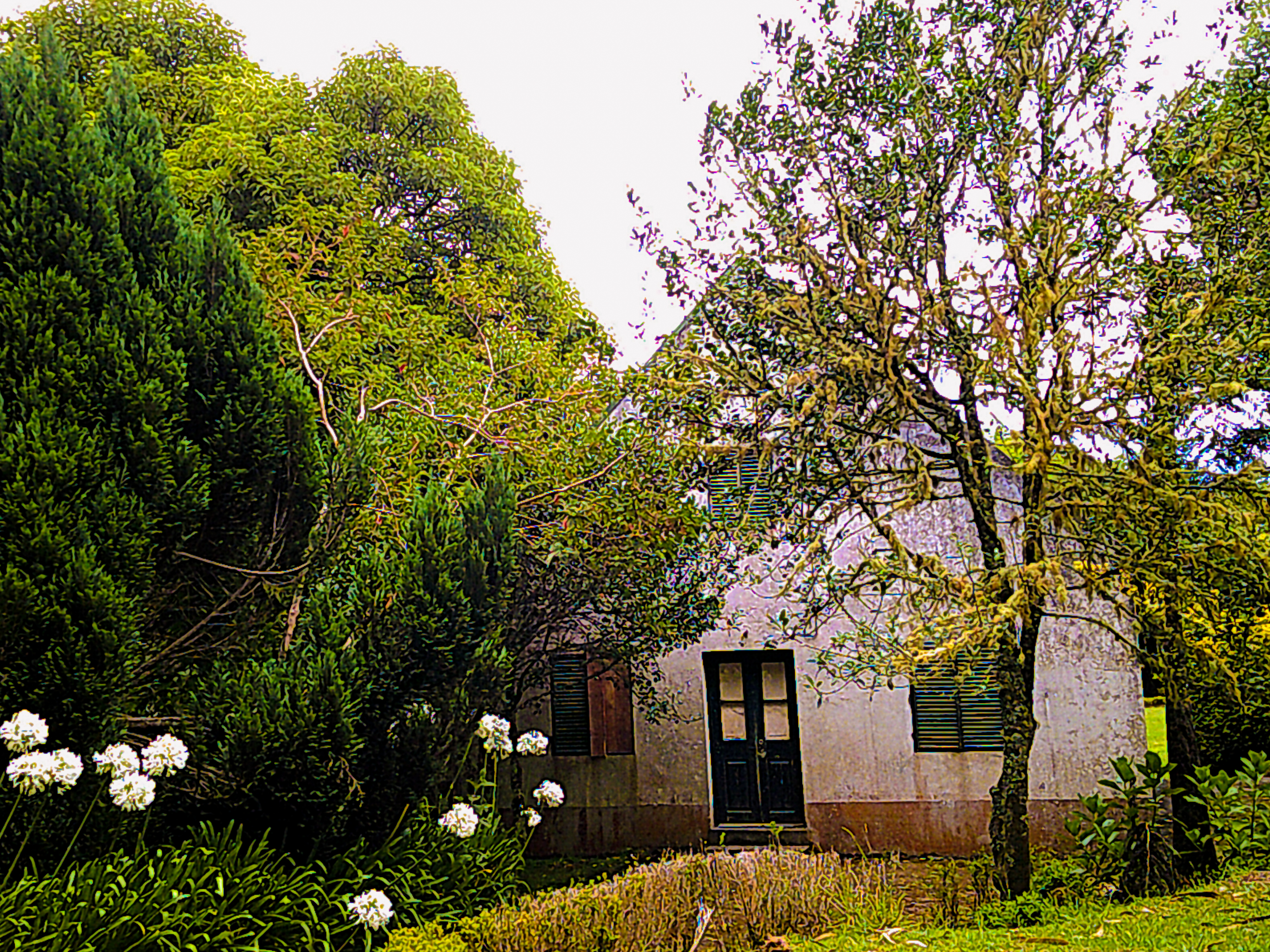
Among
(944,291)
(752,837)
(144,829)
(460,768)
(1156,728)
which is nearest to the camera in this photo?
(144,829)

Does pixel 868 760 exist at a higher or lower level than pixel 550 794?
lower

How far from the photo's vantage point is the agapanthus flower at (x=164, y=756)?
5227 millimetres

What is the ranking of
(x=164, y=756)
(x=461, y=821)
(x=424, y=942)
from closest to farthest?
(x=164, y=756)
(x=424, y=942)
(x=461, y=821)

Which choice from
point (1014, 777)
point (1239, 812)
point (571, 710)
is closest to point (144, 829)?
point (1014, 777)

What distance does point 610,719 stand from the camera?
12.4 meters

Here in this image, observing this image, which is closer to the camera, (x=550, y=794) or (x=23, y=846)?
(x=23, y=846)

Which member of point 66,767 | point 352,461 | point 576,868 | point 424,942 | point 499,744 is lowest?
point 576,868

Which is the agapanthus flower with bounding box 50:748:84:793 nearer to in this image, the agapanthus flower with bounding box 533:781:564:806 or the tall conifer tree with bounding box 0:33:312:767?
the tall conifer tree with bounding box 0:33:312:767

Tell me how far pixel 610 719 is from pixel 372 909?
6.90m

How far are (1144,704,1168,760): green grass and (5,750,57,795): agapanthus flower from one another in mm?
14724

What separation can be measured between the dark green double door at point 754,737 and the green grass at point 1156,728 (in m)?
6.33

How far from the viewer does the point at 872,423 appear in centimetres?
706

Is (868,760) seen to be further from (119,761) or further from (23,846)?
(23,846)

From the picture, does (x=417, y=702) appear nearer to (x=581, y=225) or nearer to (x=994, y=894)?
(x=994, y=894)
